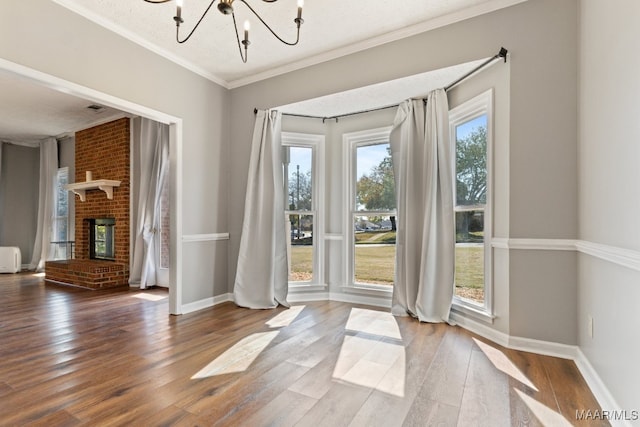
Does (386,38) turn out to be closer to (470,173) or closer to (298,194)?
(470,173)

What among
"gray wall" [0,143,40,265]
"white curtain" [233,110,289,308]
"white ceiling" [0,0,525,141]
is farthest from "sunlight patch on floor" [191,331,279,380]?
"gray wall" [0,143,40,265]

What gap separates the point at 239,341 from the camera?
9.01ft

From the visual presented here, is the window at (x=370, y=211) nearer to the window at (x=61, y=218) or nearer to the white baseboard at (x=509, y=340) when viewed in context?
A: the white baseboard at (x=509, y=340)

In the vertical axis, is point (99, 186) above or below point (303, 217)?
above

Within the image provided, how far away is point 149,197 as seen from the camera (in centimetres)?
512

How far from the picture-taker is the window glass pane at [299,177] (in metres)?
4.24

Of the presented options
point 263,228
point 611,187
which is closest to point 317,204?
point 263,228

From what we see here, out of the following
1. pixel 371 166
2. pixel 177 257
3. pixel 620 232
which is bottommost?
pixel 177 257

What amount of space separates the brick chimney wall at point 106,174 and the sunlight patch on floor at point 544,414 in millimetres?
5751

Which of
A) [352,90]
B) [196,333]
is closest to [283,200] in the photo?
[352,90]

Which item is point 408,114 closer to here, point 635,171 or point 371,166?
point 371,166

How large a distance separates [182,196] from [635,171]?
3753 mm

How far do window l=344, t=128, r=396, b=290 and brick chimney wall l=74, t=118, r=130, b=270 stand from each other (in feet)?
13.0

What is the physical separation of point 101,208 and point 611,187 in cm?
699
